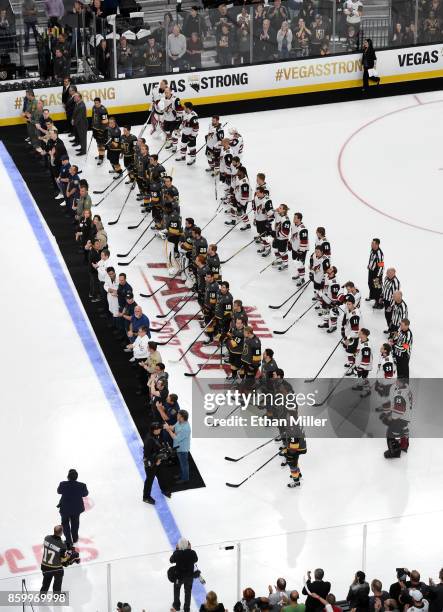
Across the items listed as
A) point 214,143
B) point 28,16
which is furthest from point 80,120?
point 28,16

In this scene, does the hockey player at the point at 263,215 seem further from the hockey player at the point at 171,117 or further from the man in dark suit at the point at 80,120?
the man in dark suit at the point at 80,120

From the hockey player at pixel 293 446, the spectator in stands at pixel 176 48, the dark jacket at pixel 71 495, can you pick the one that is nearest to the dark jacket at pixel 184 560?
the dark jacket at pixel 71 495

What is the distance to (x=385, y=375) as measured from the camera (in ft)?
67.1

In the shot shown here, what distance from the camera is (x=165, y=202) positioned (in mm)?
25422

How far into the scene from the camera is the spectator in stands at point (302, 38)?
33.1 meters

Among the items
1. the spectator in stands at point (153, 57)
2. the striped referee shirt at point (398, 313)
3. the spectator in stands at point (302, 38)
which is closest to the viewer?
the striped referee shirt at point (398, 313)

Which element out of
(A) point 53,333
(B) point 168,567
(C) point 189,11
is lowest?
(B) point 168,567

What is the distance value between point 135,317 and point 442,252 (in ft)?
24.2

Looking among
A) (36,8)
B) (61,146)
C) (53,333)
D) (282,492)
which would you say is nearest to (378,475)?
(282,492)

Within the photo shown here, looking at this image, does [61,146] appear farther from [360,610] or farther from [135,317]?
[360,610]

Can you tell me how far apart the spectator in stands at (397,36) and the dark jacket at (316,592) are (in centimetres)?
2105

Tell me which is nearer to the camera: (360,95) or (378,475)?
(378,475)

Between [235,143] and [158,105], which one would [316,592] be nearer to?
[235,143]

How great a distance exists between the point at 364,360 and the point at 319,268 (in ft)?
9.63
